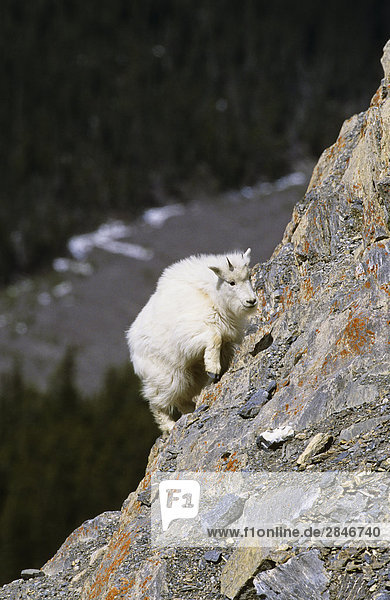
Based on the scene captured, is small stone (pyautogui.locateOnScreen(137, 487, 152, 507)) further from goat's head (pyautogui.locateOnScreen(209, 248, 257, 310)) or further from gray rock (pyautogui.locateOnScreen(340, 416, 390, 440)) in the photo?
gray rock (pyautogui.locateOnScreen(340, 416, 390, 440))

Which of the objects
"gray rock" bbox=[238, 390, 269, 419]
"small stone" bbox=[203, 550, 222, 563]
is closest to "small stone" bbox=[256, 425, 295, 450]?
"gray rock" bbox=[238, 390, 269, 419]

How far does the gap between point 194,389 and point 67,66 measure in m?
150

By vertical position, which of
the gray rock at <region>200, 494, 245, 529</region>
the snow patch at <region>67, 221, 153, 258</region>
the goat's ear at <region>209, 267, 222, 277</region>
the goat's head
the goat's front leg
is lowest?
the gray rock at <region>200, 494, 245, 529</region>

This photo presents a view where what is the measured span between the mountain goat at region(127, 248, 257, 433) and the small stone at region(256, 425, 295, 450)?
1.77 metres

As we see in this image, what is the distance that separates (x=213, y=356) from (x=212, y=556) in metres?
3.16

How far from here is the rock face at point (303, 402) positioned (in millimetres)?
7266

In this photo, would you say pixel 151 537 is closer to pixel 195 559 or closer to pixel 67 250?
pixel 195 559

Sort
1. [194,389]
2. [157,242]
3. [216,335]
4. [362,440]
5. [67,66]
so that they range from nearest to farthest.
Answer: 1. [362,440]
2. [216,335]
3. [194,389]
4. [157,242]
5. [67,66]

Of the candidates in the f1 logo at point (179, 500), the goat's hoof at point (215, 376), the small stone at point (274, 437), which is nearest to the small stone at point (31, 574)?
the f1 logo at point (179, 500)

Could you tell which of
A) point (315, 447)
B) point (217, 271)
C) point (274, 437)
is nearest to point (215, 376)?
point (217, 271)

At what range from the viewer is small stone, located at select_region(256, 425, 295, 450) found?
871 centimetres

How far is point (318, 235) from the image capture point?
11758mm

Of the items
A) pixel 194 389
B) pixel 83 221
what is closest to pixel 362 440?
pixel 194 389

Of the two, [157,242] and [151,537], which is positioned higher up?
[157,242]
